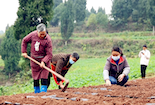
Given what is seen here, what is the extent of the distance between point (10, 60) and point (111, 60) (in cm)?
2480

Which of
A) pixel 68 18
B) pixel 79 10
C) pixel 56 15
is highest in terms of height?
pixel 79 10

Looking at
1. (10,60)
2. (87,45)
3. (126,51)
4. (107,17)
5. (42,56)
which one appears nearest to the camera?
(42,56)

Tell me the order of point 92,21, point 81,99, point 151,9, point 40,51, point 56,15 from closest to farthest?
point 81,99 → point 40,51 → point 151,9 → point 92,21 → point 56,15

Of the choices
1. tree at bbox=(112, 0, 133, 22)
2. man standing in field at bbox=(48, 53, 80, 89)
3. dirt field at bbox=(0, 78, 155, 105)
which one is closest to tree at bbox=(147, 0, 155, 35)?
tree at bbox=(112, 0, 133, 22)

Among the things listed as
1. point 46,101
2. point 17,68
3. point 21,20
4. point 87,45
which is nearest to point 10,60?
point 17,68

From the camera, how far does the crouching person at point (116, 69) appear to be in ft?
17.0

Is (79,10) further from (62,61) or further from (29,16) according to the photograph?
(62,61)

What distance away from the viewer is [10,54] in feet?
93.9

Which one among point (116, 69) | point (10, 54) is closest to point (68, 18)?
point (10, 54)

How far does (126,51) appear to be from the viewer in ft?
112

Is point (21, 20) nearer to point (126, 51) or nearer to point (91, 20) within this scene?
point (126, 51)

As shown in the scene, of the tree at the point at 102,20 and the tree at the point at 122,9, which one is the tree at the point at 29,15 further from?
the tree at the point at 122,9

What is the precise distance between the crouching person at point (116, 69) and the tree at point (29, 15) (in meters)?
11.5

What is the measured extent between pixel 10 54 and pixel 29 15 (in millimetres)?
14154
